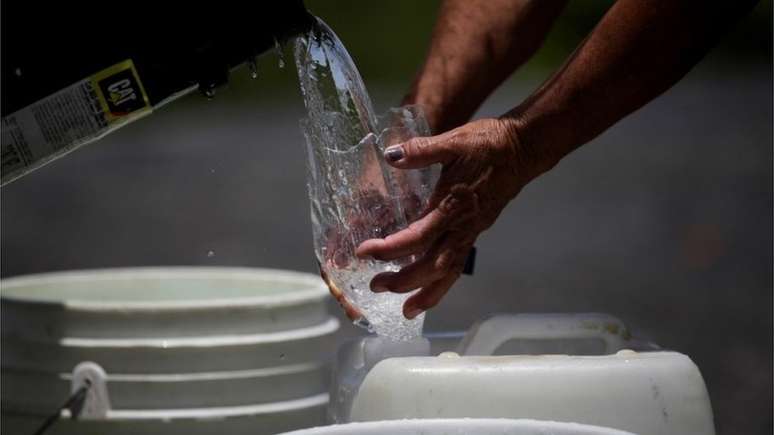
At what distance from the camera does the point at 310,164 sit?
135 cm

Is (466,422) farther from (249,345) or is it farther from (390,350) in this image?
(249,345)

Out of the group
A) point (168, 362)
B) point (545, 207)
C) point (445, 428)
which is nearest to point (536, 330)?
point (445, 428)

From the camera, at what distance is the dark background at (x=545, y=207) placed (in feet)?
13.5

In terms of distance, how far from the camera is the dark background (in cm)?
411

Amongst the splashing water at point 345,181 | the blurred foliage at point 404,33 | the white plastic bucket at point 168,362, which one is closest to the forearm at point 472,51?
the splashing water at point 345,181

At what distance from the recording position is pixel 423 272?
1.27 m

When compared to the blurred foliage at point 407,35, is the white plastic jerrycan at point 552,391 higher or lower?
higher

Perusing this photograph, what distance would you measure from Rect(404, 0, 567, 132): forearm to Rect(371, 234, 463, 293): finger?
12.4 inches

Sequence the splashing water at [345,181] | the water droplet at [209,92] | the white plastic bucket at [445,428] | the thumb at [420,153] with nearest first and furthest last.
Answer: the white plastic bucket at [445,428]
the water droplet at [209,92]
the thumb at [420,153]
the splashing water at [345,181]

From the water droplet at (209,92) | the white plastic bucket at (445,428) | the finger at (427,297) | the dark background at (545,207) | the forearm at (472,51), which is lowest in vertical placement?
the dark background at (545,207)

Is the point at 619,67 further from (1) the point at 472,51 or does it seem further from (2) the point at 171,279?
(2) the point at 171,279

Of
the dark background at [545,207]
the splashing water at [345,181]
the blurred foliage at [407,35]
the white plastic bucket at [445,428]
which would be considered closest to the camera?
the white plastic bucket at [445,428]

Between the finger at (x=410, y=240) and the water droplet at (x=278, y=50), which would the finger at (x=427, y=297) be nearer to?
the finger at (x=410, y=240)

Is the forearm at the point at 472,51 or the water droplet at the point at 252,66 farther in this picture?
the forearm at the point at 472,51
